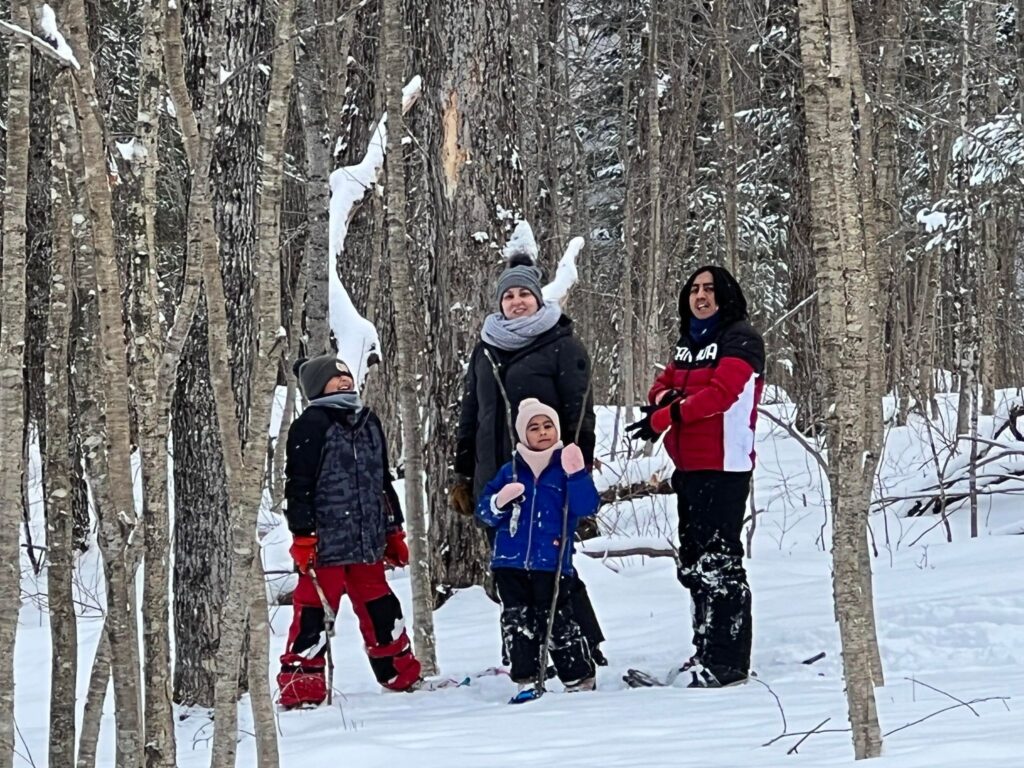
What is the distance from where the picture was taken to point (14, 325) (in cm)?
331

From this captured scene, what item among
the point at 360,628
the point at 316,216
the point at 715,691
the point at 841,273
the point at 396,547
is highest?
the point at 316,216

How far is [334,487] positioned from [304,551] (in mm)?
315

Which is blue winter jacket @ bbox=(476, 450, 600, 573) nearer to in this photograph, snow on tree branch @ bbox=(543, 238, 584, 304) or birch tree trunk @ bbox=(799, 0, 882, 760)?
snow on tree branch @ bbox=(543, 238, 584, 304)

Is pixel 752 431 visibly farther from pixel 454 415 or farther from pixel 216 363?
pixel 216 363

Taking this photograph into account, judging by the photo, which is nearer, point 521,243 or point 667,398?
point 667,398

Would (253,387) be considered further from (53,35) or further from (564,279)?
(564,279)

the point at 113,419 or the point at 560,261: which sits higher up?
the point at 560,261

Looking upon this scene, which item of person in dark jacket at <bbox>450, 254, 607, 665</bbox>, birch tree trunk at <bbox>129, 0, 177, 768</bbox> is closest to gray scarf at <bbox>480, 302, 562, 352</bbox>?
person in dark jacket at <bbox>450, 254, 607, 665</bbox>

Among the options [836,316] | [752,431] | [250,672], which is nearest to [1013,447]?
[752,431]

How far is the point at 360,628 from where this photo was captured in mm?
5125

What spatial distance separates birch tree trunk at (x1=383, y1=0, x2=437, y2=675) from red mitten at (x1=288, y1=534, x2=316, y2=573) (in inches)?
18.8

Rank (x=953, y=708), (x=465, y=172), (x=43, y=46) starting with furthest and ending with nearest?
(x=465, y=172), (x=953, y=708), (x=43, y=46)

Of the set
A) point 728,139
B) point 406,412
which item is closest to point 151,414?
point 406,412

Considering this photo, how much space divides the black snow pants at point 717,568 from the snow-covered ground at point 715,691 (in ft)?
0.78
